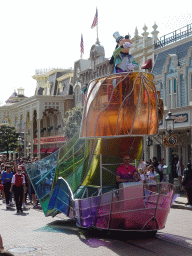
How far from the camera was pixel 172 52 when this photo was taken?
27.5 metres

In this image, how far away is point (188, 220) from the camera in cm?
1251

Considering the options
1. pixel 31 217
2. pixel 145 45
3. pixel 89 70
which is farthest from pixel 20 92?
pixel 31 217

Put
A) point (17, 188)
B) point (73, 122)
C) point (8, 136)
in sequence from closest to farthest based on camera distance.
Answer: point (17, 188) → point (73, 122) → point (8, 136)

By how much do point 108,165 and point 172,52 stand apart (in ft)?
57.7

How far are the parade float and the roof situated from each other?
1541cm

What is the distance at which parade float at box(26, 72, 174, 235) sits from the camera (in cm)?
917

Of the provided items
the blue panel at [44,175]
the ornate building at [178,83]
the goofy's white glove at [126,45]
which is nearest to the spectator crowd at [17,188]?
the blue panel at [44,175]

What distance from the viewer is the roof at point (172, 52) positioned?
85.8ft

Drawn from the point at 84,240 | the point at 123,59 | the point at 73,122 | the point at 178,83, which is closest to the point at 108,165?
the point at 84,240

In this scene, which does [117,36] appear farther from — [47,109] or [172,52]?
[47,109]

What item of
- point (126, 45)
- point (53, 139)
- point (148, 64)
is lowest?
point (53, 139)

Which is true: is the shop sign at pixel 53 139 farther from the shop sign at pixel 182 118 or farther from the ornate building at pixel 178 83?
the shop sign at pixel 182 118

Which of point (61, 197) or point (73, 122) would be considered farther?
point (73, 122)

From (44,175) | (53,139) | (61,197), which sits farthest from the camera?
(53,139)
